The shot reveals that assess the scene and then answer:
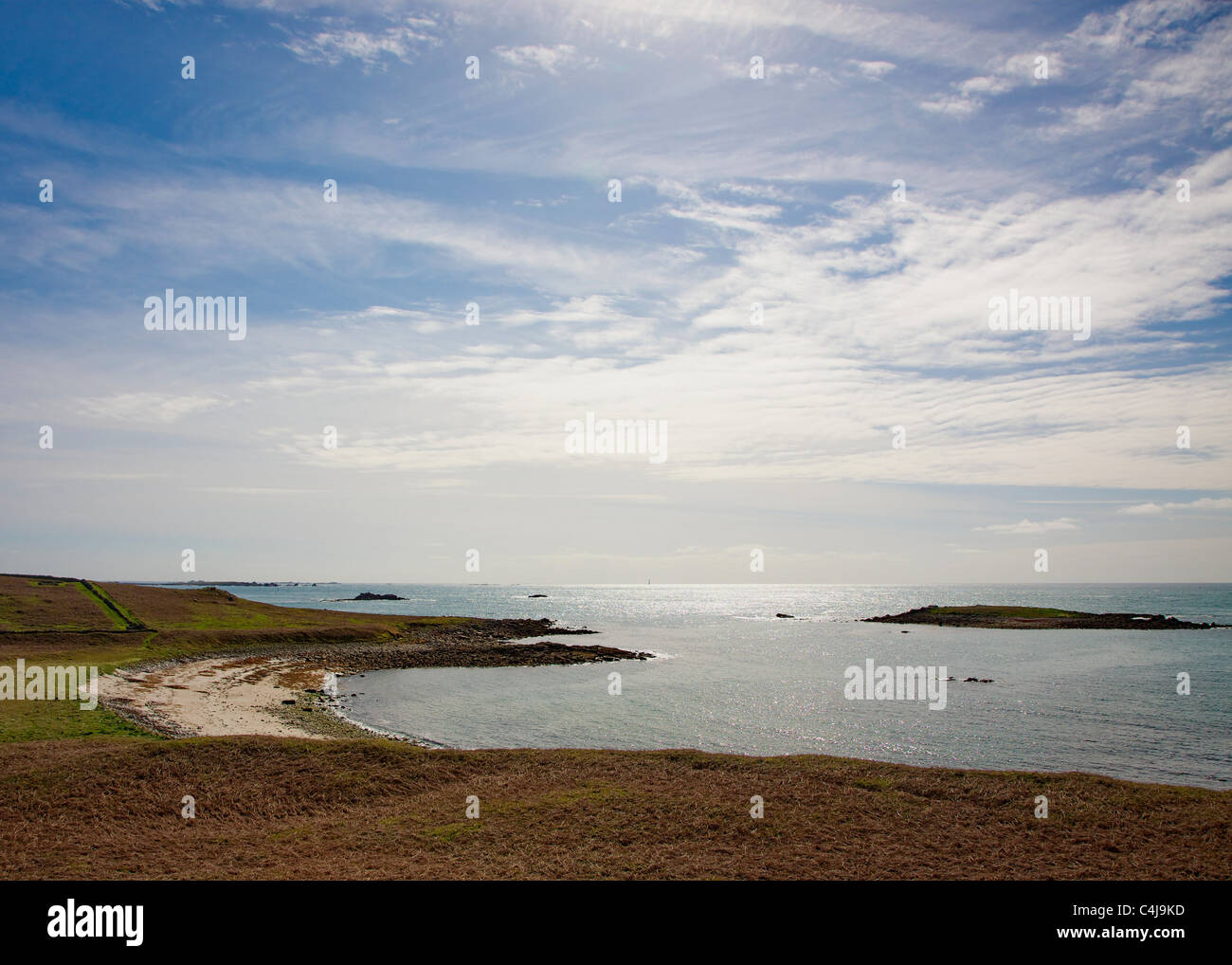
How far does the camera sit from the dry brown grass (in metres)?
15.8

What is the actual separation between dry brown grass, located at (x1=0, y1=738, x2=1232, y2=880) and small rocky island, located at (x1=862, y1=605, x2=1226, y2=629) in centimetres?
13210

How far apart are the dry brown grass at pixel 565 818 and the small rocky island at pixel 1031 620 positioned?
132 m

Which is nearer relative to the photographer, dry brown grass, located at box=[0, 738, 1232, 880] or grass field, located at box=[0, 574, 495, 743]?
dry brown grass, located at box=[0, 738, 1232, 880]

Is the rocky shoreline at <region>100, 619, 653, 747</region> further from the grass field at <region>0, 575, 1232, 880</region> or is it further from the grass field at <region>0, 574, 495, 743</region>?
the grass field at <region>0, 575, 1232, 880</region>

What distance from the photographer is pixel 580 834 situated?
58.2 feet

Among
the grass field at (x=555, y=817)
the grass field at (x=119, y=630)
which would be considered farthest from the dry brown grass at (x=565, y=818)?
the grass field at (x=119, y=630)

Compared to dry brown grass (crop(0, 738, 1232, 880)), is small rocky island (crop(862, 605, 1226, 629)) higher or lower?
lower

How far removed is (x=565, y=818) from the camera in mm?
19016

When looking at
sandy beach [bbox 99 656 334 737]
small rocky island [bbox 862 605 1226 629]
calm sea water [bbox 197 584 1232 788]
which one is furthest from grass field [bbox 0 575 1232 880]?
small rocky island [bbox 862 605 1226 629]

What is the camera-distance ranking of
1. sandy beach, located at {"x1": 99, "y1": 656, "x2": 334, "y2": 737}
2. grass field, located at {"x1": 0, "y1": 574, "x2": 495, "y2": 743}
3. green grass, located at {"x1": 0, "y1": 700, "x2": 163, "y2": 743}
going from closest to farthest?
green grass, located at {"x1": 0, "y1": 700, "x2": 163, "y2": 743}
grass field, located at {"x1": 0, "y1": 574, "x2": 495, "y2": 743}
sandy beach, located at {"x1": 99, "y1": 656, "x2": 334, "y2": 737}

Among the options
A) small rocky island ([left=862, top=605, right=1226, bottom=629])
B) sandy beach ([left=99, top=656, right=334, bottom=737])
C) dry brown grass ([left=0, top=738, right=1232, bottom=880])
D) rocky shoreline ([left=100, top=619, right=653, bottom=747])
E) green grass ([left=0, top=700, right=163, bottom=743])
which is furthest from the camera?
small rocky island ([left=862, top=605, right=1226, bottom=629])

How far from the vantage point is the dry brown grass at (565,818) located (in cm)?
1580

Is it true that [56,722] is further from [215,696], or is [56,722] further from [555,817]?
[555,817]
